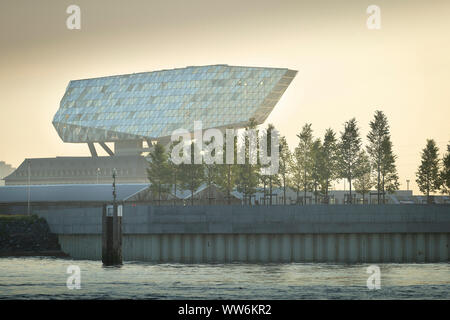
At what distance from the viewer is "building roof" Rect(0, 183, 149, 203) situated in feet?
441

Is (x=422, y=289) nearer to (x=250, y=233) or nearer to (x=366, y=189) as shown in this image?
(x=250, y=233)

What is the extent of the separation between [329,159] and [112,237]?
40873 mm

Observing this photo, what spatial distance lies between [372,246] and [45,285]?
33774 millimetres

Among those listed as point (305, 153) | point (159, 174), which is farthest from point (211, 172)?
point (305, 153)

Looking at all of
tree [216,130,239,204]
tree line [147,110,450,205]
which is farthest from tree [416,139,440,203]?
tree [216,130,239,204]

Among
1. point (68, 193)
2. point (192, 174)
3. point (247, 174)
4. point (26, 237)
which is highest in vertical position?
point (192, 174)

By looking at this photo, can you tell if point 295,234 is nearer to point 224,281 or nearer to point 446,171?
point 224,281

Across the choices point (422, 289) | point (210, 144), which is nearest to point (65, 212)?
point (210, 144)

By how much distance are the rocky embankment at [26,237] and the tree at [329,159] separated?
3422 centimetres

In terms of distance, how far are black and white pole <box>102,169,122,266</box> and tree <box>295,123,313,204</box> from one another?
3809 centimetres

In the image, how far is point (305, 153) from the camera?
117 meters

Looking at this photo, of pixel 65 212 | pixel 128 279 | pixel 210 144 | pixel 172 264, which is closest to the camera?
pixel 128 279
